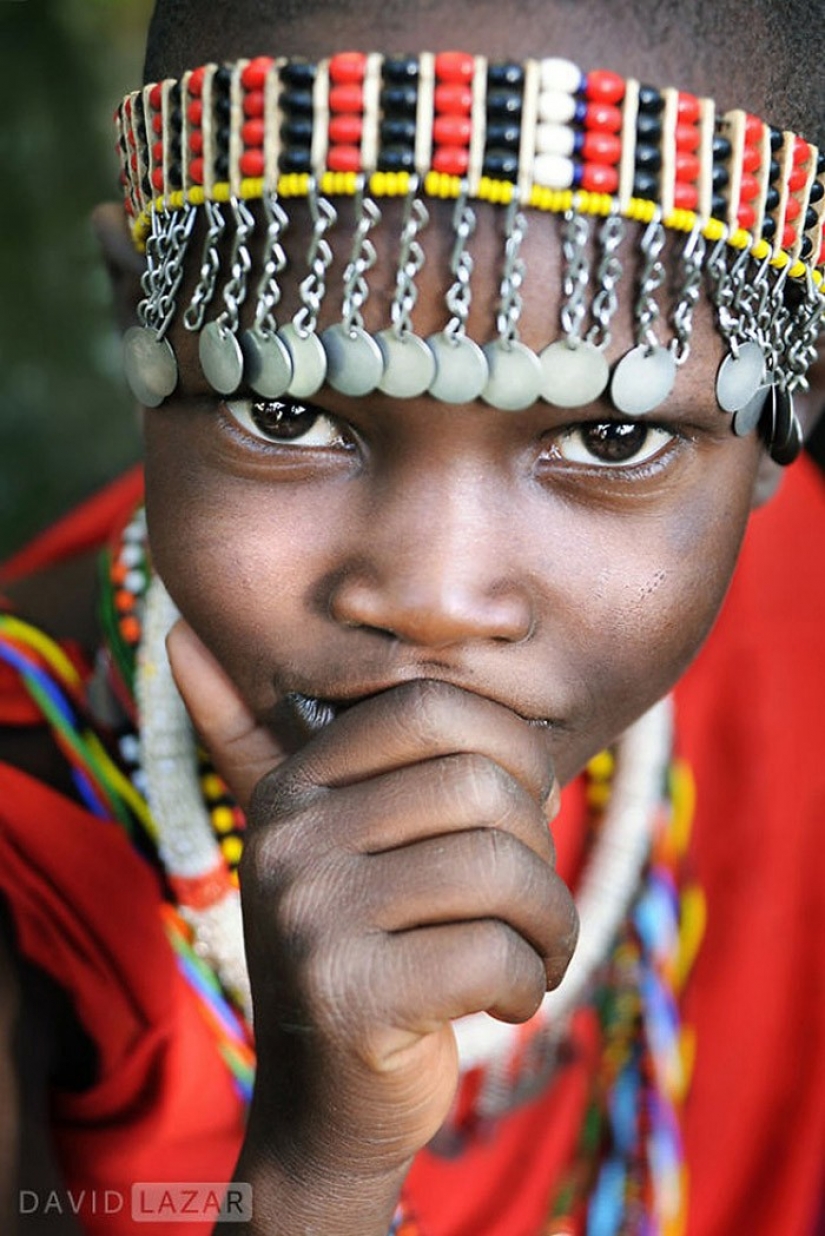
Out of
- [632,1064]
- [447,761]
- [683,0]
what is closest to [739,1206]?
[632,1064]

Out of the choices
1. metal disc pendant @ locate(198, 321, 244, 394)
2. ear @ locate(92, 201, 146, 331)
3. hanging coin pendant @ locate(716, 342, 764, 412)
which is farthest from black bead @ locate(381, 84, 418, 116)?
ear @ locate(92, 201, 146, 331)

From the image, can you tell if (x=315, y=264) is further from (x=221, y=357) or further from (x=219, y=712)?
(x=219, y=712)

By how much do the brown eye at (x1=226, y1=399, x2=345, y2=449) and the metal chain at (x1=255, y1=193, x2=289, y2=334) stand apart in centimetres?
8

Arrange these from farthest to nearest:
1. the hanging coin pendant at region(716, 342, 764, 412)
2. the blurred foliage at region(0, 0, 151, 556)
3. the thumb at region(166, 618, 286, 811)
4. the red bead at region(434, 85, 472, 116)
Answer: the blurred foliage at region(0, 0, 151, 556), the thumb at region(166, 618, 286, 811), the hanging coin pendant at region(716, 342, 764, 412), the red bead at region(434, 85, 472, 116)

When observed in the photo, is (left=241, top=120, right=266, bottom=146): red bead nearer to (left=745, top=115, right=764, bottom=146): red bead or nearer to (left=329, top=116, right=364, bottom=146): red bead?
(left=329, top=116, right=364, bottom=146): red bead

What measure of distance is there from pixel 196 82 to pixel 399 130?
0.18 meters

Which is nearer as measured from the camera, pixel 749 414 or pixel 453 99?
pixel 453 99

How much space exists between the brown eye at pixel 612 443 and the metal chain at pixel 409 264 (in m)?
0.17

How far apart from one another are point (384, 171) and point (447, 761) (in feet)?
1.39

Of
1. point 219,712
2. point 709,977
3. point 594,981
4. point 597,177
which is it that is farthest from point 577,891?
point 597,177

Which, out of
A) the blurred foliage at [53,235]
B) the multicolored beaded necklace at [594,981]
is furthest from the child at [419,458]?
the blurred foliage at [53,235]

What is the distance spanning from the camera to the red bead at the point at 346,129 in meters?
1.07

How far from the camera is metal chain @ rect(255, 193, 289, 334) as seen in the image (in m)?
1.10

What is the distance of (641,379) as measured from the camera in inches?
44.1
